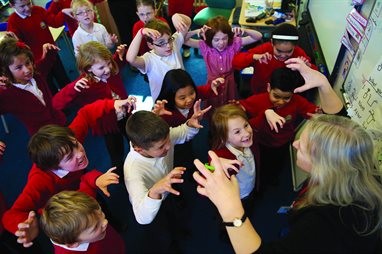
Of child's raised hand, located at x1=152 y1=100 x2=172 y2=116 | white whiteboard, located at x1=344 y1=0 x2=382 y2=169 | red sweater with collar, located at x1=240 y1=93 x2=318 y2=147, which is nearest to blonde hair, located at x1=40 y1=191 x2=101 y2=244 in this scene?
child's raised hand, located at x1=152 y1=100 x2=172 y2=116

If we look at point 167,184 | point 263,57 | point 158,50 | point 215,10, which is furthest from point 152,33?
point 215,10

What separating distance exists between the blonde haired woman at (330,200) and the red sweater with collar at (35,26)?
295cm

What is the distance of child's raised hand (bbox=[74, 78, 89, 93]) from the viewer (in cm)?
212

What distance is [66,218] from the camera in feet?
4.11

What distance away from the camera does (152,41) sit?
7.57ft

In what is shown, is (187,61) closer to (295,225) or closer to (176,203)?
(176,203)

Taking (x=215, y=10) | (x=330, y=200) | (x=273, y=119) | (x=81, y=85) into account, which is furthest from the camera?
(x=215, y=10)

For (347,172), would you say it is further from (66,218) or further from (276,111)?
(66,218)

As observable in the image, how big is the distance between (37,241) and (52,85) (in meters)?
1.97

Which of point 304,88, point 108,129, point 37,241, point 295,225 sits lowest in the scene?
point 37,241

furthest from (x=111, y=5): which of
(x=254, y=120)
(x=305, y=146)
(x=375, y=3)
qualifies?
(x=305, y=146)

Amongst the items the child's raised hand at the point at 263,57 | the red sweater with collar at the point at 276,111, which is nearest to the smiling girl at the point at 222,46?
the child's raised hand at the point at 263,57

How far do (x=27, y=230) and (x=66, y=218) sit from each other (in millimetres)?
324

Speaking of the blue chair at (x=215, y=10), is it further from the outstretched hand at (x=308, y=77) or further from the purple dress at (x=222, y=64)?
the outstretched hand at (x=308, y=77)
